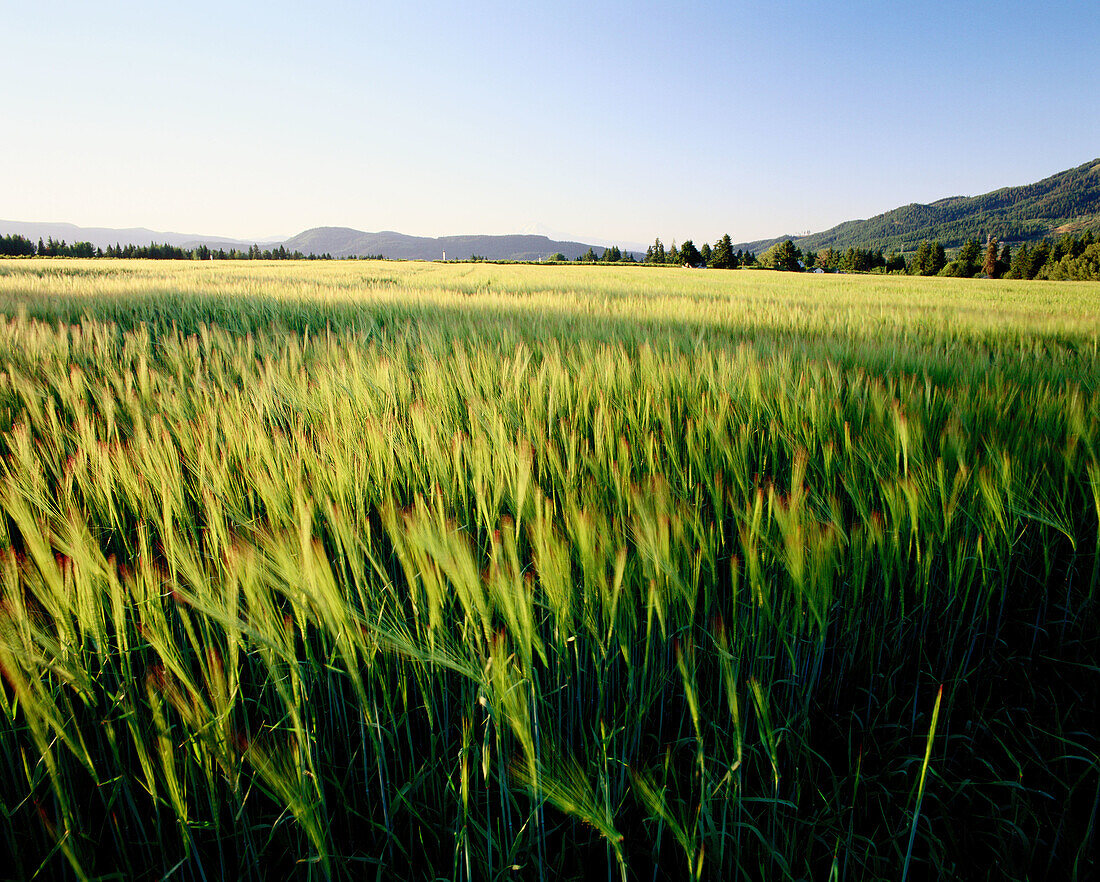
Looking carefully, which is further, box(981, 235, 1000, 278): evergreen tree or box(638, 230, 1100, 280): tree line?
box(981, 235, 1000, 278): evergreen tree

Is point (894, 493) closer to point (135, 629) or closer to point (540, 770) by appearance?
point (540, 770)

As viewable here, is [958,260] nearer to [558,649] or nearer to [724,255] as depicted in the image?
[724,255]

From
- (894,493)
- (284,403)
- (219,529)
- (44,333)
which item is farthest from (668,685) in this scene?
(44,333)

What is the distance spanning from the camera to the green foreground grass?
63 cm

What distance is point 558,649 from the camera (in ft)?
2.49

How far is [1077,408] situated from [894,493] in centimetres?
85

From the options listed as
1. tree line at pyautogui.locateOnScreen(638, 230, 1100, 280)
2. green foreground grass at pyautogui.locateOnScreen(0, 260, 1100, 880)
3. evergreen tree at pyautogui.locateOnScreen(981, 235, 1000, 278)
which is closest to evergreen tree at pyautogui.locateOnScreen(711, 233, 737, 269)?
tree line at pyautogui.locateOnScreen(638, 230, 1100, 280)

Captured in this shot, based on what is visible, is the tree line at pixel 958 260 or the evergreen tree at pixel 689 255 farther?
the evergreen tree at pixel 689 255

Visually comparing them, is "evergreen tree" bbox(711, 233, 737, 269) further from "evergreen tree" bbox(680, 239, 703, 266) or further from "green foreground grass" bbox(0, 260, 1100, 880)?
"green foreground grass" bbox(0, 260, 1100, 880)

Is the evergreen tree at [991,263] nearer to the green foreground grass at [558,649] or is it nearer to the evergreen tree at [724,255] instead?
the evergreen tree at [724,255]

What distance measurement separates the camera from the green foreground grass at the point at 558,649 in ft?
2.08

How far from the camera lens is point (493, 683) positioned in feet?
2.11

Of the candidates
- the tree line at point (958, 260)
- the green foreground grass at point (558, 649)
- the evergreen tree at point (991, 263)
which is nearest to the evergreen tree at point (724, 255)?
the tree line at point (958, 260)

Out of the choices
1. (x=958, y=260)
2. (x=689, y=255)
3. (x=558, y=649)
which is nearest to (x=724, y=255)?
(x=689, y=255)
